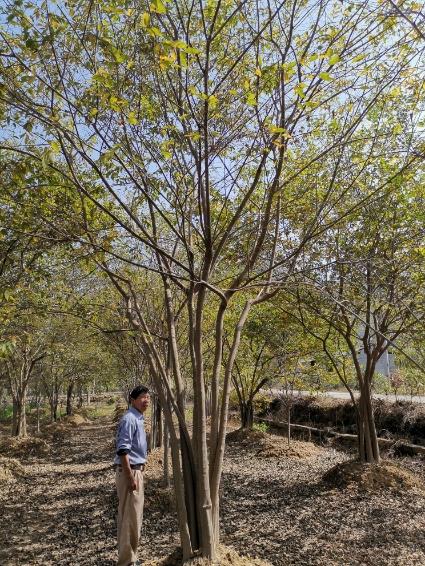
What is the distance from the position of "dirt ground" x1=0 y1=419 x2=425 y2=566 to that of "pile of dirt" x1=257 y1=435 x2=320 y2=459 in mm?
1291

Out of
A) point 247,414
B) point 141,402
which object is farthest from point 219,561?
point 247,414

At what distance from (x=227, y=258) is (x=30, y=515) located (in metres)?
5.47

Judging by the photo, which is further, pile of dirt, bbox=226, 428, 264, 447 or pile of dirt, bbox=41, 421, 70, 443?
pile of dirt, bbox=41, 421, 70, 443

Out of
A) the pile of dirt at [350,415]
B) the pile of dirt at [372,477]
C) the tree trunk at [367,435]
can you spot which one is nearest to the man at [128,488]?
the pile of dirt at [372,477]

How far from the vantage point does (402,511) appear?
735 cm

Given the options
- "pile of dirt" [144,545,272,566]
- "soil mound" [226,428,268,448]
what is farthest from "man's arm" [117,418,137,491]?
"soil mound" [226,428,268,448]

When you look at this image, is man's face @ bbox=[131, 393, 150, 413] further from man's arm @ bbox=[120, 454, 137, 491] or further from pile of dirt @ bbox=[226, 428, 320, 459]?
pile of dirt @ bbox=[226, 428, 320, 459]

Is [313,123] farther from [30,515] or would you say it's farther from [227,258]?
[30,515]

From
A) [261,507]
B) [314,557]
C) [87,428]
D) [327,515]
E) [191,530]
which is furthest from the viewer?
[87,428]

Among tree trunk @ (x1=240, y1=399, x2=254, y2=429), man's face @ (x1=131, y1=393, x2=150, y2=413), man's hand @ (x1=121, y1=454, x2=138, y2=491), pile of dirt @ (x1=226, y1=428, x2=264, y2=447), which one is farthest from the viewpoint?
tree trunk @ (x1=240, y1=399, x2=254, y2=429)

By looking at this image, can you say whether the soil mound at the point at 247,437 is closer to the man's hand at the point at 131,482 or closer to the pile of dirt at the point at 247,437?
the pile of dirt at the point at 247,437

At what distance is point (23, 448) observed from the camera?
1617cm

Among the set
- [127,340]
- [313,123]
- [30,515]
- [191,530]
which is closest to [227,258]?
[313,123]

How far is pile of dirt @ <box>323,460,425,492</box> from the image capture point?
8.55m
